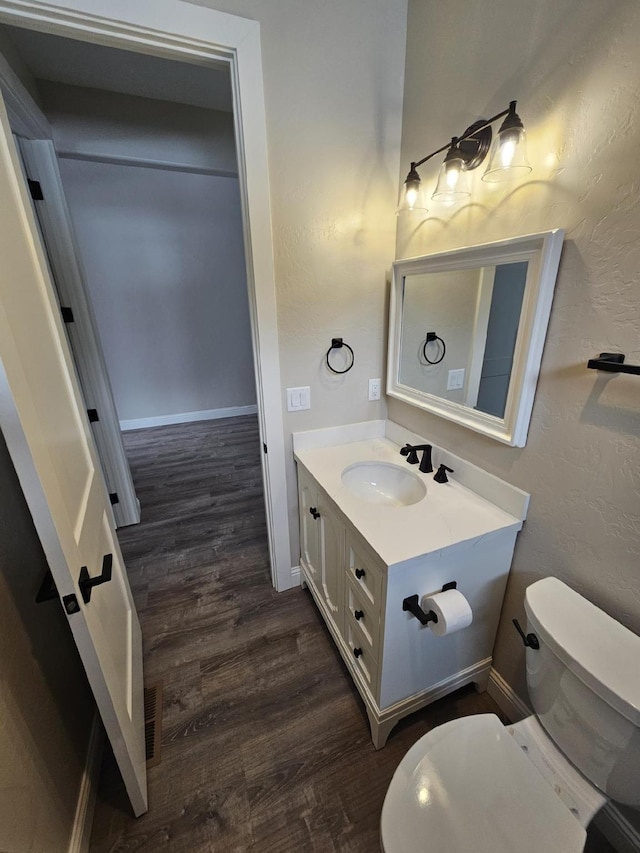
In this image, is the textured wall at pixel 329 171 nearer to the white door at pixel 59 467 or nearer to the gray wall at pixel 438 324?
the gray wall at pixel 438 324

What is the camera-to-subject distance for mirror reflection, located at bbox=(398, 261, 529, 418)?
1.12 metres

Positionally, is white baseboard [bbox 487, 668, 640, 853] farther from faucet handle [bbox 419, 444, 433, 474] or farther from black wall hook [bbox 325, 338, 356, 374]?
black wall hook [bbox 325, 338, 356, 374]

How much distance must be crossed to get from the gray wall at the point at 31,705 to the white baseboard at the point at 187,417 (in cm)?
356

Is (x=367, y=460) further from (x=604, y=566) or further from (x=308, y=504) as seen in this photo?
(x=604, y=566)

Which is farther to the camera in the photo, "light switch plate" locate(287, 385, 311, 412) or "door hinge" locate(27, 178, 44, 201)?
"door hinge" locate(27, 178, 44, 201)

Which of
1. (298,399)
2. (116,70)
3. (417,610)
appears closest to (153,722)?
(417,610)

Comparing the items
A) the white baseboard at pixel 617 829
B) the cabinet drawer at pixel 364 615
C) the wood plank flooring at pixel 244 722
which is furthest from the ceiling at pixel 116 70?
the white baseboard at pixel 617 829

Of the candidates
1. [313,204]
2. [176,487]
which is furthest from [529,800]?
[176,487]

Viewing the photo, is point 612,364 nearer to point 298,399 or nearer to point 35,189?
point 298,399

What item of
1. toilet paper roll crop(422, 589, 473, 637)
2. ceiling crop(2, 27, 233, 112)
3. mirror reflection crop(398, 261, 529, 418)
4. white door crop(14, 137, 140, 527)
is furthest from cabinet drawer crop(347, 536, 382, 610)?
ceiling crop(2, 27, 233, 112)

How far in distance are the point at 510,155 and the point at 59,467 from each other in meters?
1.45

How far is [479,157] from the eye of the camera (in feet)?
3.51

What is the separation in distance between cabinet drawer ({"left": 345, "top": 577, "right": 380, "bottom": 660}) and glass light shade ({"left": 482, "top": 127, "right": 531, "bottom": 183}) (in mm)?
1372

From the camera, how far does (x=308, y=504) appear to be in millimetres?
1670
